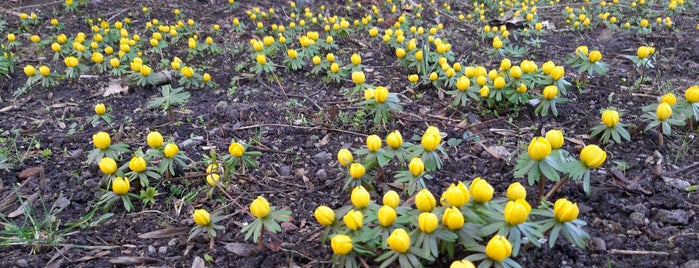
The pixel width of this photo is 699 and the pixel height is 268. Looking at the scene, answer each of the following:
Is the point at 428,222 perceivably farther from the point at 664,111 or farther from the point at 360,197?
the point at 664,111

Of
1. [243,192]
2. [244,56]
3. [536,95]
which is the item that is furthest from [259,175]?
[244,56]

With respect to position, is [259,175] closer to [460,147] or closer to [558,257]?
[460,147]

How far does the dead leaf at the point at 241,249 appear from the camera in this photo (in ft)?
7.18

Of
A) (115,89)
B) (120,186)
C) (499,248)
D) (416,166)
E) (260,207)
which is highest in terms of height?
(499,248)

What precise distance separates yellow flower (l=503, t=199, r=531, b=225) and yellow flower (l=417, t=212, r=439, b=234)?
244 mm

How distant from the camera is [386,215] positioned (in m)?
1.74

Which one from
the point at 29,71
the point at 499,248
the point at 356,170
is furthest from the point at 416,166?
the point at 29,71

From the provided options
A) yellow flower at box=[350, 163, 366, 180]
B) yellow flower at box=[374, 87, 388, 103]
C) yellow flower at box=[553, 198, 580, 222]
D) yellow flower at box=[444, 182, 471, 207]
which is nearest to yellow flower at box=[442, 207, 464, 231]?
yellow flower at box=[444, 182, 471, 207]

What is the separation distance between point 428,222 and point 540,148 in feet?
2.05

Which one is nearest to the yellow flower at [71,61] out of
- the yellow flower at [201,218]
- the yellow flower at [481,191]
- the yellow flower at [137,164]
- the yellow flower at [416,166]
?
the yellow flower at [137,164]

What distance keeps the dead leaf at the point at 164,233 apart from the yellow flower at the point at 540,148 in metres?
1.66

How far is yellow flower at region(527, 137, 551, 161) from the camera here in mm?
1936

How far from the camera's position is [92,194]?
2.65 meters

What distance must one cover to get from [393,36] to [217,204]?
10.3ft
